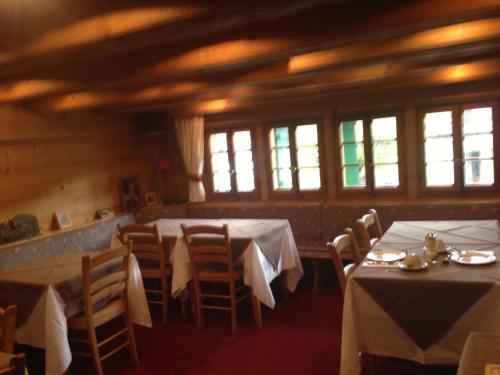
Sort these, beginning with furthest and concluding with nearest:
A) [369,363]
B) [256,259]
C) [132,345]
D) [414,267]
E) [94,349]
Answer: [256,259], [132,345], [94,349], [369,363], [414,267]

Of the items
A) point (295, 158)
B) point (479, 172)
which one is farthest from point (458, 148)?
point (295, 158)

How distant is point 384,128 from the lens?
4.68 metres

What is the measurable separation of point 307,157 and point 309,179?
27 centimetres

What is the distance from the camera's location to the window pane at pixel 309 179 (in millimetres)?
5090

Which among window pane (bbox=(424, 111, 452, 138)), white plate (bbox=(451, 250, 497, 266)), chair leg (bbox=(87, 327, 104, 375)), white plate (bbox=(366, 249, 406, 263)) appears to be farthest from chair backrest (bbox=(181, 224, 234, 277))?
window pane (bbox=(424, 111, 452, 138))

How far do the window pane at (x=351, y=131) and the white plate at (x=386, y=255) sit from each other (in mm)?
2338

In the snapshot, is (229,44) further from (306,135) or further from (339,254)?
(306,135)

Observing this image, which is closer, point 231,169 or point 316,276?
point 316,276

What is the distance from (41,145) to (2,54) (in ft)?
7.46

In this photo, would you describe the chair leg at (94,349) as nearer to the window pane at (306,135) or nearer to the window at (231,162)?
the window at (231,162)

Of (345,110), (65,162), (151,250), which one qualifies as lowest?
(151,250)

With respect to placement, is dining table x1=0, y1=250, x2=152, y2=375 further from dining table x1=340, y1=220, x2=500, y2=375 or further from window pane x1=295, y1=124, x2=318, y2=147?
window pane x1=295, y1=124, x2=318, y2=147

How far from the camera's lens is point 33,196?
4.37 m

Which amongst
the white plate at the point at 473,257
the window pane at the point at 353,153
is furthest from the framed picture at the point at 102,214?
the white plate at the point at 473,257
